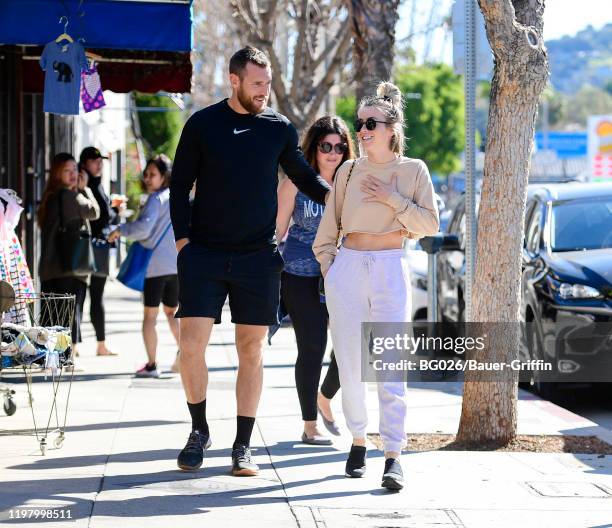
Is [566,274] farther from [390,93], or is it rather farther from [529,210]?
[390,93]

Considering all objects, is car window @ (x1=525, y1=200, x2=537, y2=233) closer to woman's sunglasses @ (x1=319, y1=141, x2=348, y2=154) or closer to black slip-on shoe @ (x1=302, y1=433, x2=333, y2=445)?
woman's sunglasses @ (x1=319, y1=141, x2=348, y2=154)

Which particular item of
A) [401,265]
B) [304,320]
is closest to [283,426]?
[304,320]

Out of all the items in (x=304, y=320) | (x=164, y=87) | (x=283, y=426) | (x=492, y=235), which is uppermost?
(x=164, y=87)

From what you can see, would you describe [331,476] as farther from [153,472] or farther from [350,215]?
[350,215]

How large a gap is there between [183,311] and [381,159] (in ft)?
4.21

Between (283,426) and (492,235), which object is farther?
(283,426)

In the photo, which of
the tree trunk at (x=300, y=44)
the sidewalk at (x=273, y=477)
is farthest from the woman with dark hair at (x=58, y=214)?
the tree trunk at (x=300, y=44)

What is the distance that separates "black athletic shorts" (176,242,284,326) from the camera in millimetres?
6848

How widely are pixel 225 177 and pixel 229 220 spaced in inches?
8.7

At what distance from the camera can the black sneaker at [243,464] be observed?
686 centimetres

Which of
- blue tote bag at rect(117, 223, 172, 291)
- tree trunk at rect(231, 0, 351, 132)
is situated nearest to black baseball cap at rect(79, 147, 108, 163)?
blue tote bag at rect(117, 223, 172, 291)

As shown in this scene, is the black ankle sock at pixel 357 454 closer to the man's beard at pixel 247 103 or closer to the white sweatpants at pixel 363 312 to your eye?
the white sweatpants at pixel 363 312

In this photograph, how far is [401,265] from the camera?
22.1 ft

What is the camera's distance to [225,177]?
22.4 feet
